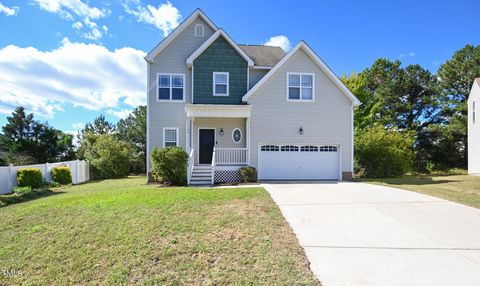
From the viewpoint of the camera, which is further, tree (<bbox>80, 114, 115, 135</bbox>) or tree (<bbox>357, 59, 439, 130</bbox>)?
tree (<bbox>80, 114, 115, 135</bbox>)

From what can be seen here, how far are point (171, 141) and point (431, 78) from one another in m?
31.5

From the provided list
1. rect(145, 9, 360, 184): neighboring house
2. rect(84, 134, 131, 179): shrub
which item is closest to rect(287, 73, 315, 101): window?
rect(145, 9, 360, 184): neighboring house

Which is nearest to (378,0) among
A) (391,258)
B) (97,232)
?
(391,258)

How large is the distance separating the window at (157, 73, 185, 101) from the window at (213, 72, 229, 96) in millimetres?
1902

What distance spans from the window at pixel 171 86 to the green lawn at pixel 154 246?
9348 millimetres

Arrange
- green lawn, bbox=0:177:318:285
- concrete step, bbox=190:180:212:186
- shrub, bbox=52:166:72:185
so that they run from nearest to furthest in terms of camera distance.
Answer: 1. green lawn, bbox=0:177:318:285
2. concrete step, bbox=190:180:212:186
3. shrub, bbox=52:166:72:185

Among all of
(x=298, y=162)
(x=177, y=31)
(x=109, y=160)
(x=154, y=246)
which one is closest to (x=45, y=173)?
(x=109, y=160)

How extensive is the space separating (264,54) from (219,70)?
405 centimetres

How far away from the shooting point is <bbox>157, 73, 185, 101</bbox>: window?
51.3 ft

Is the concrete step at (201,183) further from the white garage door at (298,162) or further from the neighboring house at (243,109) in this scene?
the white garage door at (298,162)

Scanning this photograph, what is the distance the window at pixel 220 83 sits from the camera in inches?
619

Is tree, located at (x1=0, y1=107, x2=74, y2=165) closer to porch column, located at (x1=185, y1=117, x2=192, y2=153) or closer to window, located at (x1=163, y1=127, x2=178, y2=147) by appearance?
window, located at (x1=163, y1=127, x2=178, y2=147)

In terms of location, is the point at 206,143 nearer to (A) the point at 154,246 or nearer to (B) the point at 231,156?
(B) the point at 231,156

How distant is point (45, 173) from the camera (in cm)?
1605
